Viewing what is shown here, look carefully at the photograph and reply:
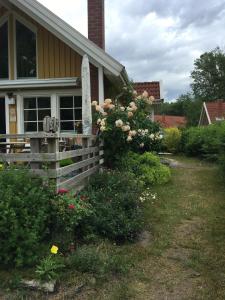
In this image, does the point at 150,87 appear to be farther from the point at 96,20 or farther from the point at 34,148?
the point at 34,148

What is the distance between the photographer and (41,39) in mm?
11516

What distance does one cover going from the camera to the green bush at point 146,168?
32.3 feet

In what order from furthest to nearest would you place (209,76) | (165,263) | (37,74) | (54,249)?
(209,76) → (37,74) → (165,263) → (54,249)

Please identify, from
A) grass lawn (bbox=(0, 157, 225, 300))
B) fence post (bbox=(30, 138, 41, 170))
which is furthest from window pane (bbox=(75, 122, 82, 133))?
fence post (bbox=(30, 138, 41, 170))

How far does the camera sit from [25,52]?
1172 cm

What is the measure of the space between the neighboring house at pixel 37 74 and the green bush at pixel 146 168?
1.87 m

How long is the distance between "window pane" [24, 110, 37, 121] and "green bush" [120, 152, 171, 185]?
116 inches

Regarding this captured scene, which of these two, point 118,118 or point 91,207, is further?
point 118,118

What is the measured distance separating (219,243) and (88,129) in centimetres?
443

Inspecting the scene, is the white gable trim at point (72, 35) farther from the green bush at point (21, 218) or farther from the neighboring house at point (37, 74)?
the green bush at point (21, 218)

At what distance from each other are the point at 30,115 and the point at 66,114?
1.02m

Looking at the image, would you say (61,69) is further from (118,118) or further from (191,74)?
(191,74)

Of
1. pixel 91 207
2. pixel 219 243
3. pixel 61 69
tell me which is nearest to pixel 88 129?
pixel 61 69

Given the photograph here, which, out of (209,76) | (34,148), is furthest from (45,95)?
(209,76)
